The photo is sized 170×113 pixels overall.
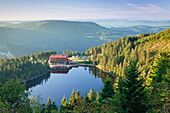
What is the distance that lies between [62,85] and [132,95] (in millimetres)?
72679

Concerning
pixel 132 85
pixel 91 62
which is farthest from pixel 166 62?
pixel 91 62

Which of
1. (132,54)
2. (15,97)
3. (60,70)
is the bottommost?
(60,70)

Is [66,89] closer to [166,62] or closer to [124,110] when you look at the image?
[166,62]

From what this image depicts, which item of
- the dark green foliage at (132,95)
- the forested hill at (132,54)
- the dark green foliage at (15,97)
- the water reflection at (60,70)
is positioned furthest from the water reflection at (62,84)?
the dark green foliage at (132,95)

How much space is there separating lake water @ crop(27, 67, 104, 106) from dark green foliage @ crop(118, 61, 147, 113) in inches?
1983

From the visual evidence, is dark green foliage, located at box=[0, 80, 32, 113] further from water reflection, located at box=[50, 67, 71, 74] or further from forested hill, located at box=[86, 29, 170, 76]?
water reflection, located at box=[50, 67, 71, 74]

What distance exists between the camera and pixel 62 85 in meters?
89.0

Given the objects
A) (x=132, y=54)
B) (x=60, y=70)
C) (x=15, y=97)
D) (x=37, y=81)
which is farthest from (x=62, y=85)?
(x=15, y=97)

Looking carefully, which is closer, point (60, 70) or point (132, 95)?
point (132, 95)

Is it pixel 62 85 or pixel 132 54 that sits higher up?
pixel 132 54

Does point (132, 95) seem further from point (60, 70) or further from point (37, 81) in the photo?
point (60, 70)

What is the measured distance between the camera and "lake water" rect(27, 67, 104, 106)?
7656cm

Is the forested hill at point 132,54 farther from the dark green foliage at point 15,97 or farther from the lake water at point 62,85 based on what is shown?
the dark green foliage at point 15,97

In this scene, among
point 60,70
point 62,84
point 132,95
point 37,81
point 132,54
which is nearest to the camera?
point 132,95
